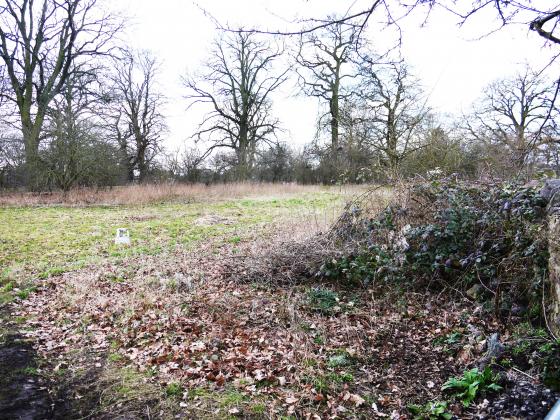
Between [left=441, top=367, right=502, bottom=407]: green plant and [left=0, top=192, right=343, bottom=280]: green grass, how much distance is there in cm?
610

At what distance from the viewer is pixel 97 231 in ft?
33.4

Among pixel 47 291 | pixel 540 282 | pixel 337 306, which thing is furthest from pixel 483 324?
pixel 47 291

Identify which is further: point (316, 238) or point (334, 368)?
point (316, 238)

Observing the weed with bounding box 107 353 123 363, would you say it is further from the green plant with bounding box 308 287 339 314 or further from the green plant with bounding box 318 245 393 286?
the green plant with bounding box 318 245 393 286

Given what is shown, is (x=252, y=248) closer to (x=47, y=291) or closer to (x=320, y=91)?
(x=47, y=291)

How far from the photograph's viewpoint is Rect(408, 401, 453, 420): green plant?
274cm

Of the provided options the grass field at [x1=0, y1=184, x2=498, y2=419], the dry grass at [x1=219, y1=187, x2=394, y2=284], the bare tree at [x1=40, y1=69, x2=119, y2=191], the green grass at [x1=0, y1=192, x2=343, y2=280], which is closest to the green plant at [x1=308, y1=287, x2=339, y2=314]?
the grass field at [x1=0, y1=184, x2=498, y2=419]

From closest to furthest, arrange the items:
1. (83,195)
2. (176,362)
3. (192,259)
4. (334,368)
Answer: (334,368)
(176,362)
(192,259)
(83,195)

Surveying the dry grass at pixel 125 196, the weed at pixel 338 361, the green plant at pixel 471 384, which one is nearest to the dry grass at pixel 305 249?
the weed at pixel 338 361

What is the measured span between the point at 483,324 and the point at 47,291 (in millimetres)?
6009

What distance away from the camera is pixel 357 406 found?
300cm

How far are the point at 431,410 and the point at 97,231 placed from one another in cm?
950

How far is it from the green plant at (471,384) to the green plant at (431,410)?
156 mm

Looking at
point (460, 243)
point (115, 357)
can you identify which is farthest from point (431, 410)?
point (115, 357)
